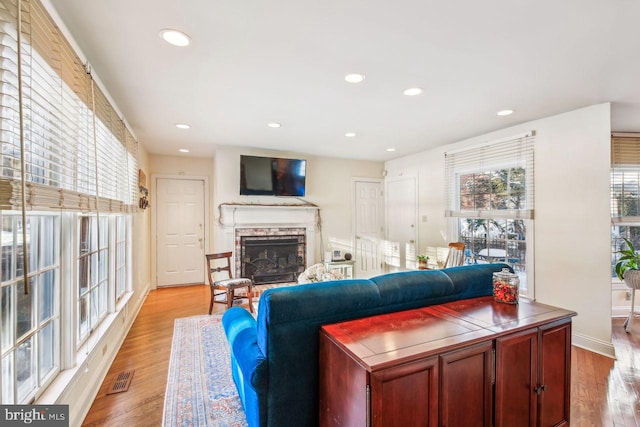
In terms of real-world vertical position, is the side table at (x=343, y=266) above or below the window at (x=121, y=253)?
below

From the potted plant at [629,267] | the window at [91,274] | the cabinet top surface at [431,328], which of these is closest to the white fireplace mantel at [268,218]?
the window at [91,274]

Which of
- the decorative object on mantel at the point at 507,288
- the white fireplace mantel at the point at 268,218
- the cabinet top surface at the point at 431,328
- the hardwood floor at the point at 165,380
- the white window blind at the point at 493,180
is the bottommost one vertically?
the hardwood floor at the point at 165,380

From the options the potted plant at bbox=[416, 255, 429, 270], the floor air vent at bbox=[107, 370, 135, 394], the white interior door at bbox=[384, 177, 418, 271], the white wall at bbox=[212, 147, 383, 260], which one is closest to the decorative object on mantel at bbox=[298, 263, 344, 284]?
the floor air vent at bbox=[107, 370, 135, 394]

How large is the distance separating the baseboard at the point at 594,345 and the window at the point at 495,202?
0.58 m

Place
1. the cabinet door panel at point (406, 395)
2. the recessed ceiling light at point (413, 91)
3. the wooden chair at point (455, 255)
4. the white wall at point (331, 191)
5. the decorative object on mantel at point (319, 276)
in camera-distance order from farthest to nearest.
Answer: the white wall at point (331, 191)
the wooden chair at point (455, 255)
the decorative object on mantel at point (319, 276)
the recessed ceiling light at point (413, 91)
the cabinet door panel at point (406, 395)

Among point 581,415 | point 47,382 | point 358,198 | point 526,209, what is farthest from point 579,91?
point 47,382

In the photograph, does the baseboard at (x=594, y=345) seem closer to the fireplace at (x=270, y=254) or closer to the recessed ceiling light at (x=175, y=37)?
the fireplace at (x=270, y=254)

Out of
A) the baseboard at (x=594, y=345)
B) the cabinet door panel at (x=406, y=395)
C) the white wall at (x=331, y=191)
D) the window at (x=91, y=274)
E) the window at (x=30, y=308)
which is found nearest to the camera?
the cabinet door panel at (x=406, y=395)

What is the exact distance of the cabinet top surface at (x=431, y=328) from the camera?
4.04 feet

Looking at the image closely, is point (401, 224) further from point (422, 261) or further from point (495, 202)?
point (495, 202)

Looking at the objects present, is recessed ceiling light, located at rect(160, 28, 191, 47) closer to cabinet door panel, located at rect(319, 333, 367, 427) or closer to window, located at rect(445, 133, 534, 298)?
cabinet door panel, located at rect(319, 333, 367, 427)

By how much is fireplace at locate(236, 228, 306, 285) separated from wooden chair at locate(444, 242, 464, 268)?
2.45 meters

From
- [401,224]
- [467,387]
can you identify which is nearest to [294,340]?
[467,387]

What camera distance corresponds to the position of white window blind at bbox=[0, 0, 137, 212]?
118 cm
